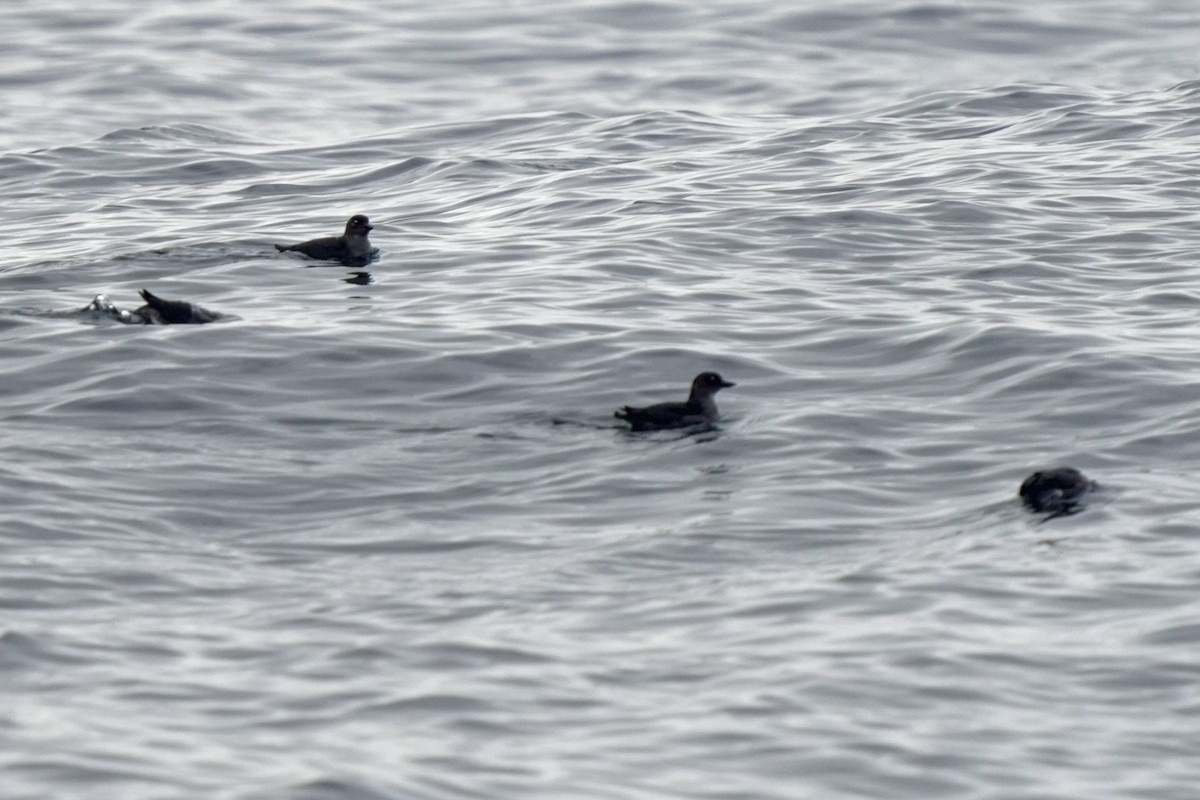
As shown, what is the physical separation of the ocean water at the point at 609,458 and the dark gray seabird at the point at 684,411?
0.51ft

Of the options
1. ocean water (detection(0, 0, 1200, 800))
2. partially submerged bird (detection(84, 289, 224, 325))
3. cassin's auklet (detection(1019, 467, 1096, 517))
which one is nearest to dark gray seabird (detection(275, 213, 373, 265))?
ocean water (detection(0, 0, 1200, 800))

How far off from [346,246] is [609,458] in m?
6.45

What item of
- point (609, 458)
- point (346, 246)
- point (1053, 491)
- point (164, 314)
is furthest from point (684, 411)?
point (346, 246)

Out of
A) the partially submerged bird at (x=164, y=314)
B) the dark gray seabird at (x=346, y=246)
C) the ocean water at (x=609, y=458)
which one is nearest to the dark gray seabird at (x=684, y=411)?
the ocean water at (x=609, y=458)

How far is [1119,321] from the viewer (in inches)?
715

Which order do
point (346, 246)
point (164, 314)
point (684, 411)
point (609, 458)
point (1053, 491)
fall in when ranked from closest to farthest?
point (1053, 491) → point (609, 458) → point (684, 411) → point (164, 314) → point (346, 246)

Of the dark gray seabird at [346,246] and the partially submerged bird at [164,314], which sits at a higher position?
the dark gray seabird at [346,246]

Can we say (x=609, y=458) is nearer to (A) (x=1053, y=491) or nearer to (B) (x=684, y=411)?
(B) (x=684, y=411)

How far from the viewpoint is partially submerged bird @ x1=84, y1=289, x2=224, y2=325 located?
17.6m

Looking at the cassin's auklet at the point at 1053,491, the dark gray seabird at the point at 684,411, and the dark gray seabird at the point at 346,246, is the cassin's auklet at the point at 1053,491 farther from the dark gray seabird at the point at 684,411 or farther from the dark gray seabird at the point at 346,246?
the dark gray seabird at the point at 346,246

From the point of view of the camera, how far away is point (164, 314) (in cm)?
1772

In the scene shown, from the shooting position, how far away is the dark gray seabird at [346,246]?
20.2m

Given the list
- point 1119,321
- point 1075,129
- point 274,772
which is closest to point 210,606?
point 274,772

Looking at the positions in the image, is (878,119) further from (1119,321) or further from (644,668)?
(644,668)
